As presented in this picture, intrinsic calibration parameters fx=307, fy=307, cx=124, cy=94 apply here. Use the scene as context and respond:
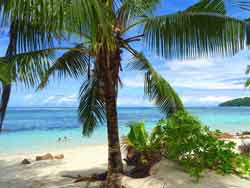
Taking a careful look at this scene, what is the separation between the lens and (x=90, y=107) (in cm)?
686

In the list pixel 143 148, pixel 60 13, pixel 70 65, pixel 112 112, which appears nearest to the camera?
pixel 60 13

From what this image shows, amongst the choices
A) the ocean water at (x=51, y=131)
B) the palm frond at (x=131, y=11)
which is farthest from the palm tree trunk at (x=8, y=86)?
the ocean water at (x=51, y=131)

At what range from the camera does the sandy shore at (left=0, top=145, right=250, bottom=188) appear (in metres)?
4.96

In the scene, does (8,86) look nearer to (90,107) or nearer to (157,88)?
(90,107)

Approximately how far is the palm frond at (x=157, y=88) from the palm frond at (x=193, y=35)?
651mm

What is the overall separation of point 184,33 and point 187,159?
88.3 inches

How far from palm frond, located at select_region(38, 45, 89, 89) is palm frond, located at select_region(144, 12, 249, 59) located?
5.58 feet

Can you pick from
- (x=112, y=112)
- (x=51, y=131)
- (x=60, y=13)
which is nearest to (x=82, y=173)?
(x=112, y=112)

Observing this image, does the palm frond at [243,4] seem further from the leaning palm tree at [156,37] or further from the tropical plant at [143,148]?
the tropical plant at [143,148]

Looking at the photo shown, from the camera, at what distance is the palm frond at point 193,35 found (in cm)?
448

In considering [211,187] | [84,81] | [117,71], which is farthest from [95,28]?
[84,81]

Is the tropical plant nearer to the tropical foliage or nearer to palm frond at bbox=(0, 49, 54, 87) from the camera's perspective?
the tropical foliage

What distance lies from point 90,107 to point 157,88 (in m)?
1.88

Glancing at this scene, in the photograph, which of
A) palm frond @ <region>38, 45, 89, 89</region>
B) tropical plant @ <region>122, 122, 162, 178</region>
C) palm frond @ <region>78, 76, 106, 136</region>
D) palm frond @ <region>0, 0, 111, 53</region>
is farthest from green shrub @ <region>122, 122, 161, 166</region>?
palm frond @ <region>0, 0, 111, 53</region>
